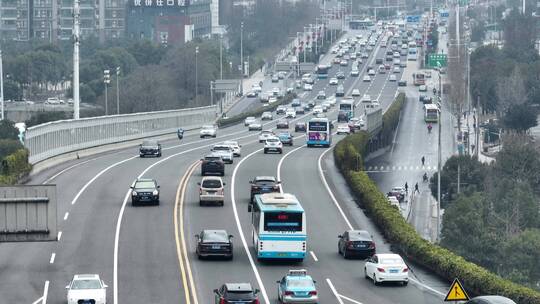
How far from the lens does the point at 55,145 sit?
90.4 meters

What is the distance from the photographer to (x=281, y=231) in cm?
5372

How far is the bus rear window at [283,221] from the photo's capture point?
175 ft

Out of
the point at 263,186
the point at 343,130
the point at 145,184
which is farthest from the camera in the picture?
the point at 343,130

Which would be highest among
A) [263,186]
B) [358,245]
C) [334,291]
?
[263,186]

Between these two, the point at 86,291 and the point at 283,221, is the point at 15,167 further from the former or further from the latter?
the point at 86,291

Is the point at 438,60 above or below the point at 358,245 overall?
above

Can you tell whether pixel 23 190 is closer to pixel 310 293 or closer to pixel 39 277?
pixel 39 277

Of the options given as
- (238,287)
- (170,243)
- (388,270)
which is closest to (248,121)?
(170,243)

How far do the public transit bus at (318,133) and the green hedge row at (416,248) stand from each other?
20.6 m

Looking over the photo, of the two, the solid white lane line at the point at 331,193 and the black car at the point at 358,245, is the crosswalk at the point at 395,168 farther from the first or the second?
the black car at the point at 358,245

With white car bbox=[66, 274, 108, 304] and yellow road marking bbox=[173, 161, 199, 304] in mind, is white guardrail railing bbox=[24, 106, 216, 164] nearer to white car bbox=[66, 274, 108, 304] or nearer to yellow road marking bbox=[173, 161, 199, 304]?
yellow road marking bbox=[173, 161, 199, 304]

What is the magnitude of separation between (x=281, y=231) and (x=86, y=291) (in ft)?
36.1

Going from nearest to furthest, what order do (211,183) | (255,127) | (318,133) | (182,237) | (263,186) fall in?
1. (182,237)
2. (211,183)
3. (263,186)
4. (318,133)
5. (255,127)

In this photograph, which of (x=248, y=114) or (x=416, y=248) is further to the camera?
(x=248, y=114)
